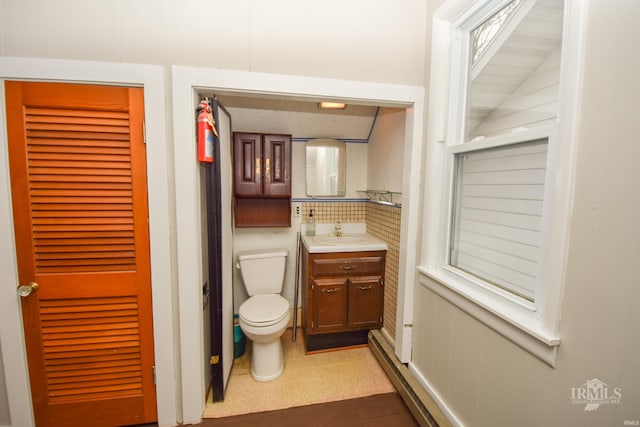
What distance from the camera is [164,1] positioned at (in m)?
1.29

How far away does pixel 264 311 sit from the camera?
1854mm

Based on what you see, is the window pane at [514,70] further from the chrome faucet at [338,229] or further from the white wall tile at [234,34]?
the chrome faucet at [338,229]

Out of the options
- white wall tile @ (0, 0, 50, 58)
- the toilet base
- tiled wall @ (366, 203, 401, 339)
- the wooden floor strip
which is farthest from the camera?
tiled wall @ (366, 203, 401, 339)

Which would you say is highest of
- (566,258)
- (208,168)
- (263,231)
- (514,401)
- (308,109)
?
(308,109)

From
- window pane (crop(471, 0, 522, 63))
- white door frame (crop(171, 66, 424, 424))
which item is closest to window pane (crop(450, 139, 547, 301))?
white door frame (crop(171, 66, 424, 424))

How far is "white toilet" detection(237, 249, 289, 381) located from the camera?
1.76 metres

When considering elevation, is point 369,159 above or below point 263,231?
above

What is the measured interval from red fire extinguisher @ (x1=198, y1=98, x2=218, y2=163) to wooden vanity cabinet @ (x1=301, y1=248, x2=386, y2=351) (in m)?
1.09

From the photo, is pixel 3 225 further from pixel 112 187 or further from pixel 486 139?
pixel 486 139

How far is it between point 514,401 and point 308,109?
7.49 ft

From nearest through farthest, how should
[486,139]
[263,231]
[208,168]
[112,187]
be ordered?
[486,139] < [112,187] < [208,168] < [263,231]

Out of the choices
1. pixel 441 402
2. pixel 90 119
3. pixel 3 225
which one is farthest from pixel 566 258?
pixel 3 225

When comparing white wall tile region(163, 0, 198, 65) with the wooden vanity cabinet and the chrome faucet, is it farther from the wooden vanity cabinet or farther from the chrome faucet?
the chrome faucet

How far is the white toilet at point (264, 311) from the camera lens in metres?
1.76
